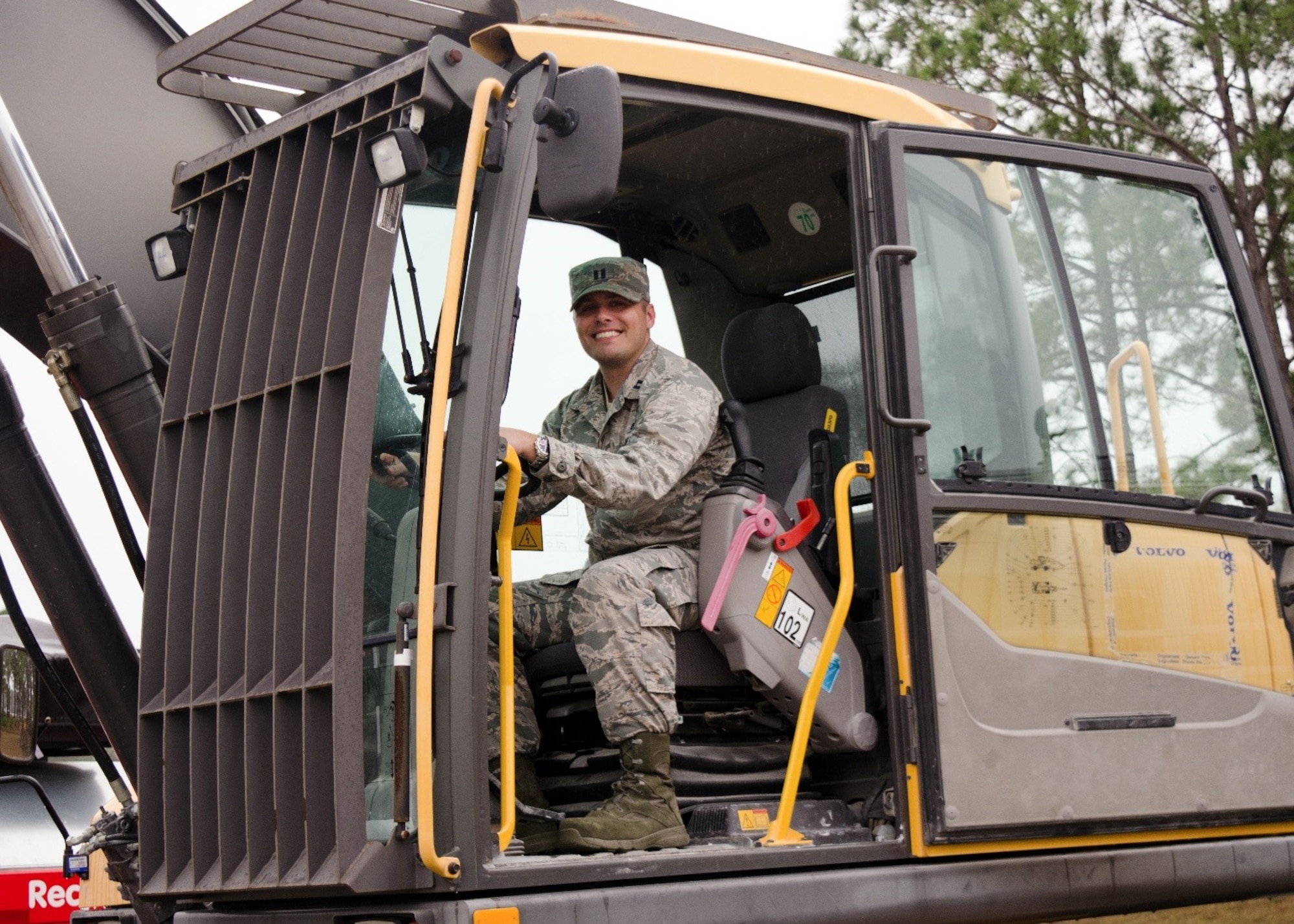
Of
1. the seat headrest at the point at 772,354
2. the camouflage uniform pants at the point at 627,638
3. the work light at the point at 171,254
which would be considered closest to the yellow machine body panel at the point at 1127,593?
the camouflage uniform pants at the point at 627,638

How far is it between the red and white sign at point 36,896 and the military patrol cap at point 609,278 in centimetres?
253

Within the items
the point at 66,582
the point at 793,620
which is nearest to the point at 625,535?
the point at 793,620

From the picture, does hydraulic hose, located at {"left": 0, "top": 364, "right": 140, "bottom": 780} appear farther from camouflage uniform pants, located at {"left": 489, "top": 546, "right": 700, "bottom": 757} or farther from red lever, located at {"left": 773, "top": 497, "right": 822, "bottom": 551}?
red lever, located at {"left": 773, "top": 497, "right": 822, "bottom": 551}

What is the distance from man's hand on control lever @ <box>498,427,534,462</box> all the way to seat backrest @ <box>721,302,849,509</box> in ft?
3.85

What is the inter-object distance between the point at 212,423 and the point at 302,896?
1.14 meters

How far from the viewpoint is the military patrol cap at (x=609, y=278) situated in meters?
4.48

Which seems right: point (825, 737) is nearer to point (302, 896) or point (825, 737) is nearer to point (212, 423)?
point (302, 896)

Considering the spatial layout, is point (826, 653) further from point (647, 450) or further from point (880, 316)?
point (880, 316)

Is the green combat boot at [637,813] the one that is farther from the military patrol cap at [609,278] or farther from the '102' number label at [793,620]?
the military patrol cap at [609,278]


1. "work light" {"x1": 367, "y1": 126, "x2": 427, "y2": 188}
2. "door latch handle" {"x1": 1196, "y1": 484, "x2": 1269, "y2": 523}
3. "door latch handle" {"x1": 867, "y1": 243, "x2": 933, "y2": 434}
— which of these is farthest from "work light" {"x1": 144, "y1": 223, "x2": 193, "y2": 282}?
"door latch handle" {"x1": 1196, "y1": 484, "x2": 1269, "y2": 523}

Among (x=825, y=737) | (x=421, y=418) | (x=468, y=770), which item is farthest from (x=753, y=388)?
(x=468, y=770)

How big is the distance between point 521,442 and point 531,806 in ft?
3.20

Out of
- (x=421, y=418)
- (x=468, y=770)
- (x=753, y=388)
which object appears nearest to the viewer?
(x=468, y=770)

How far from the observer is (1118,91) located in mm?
9734
